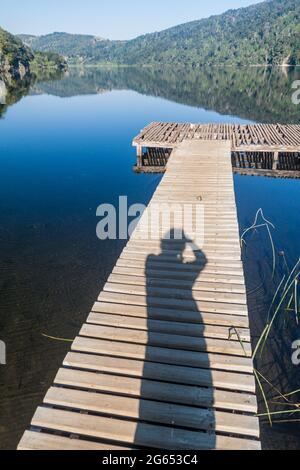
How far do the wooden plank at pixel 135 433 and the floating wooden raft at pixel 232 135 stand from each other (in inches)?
761

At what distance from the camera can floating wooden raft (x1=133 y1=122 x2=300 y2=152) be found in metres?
21.1

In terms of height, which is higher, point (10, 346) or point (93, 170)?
point (93, 170)

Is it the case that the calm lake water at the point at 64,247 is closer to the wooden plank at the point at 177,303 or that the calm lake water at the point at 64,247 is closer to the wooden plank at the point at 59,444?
the wooden plank at the point at 177,303

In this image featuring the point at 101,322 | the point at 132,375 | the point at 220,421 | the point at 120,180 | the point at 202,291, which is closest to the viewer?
the point at 220,421

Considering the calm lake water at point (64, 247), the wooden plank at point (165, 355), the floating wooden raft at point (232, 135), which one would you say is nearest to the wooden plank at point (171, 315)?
the wooden plank at point (165, 355)

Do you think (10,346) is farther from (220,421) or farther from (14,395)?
(220,421)

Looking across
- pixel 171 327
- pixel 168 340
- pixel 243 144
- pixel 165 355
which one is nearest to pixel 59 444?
pixel 165 355

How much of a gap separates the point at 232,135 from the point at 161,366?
69.9ft

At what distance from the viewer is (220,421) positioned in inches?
197

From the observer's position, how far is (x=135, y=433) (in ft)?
16.0

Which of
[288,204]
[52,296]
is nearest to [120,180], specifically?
[288,204]

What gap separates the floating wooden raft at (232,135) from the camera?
21094 millimetres

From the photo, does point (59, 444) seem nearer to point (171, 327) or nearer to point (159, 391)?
point (159, 391)

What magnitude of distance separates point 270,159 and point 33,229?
1789cm
